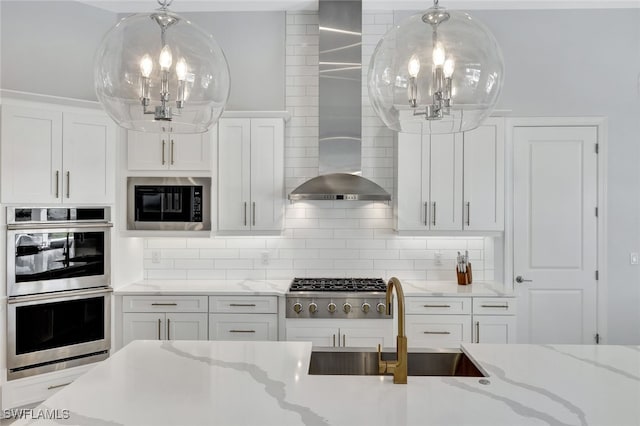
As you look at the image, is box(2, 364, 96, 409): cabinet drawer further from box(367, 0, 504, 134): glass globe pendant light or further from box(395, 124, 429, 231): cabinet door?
box(367, 0, 504, 134): glass globe pendant light

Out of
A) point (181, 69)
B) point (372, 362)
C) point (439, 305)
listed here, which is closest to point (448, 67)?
point (181, 69)

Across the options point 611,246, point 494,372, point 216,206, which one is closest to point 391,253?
point 216,206

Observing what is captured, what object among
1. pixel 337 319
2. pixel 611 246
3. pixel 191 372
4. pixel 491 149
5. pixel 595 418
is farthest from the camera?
pixel 611 246

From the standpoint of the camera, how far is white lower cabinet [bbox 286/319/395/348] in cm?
334

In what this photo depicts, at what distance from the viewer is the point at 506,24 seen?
393cm

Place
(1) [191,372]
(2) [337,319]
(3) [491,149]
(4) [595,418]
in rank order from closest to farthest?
1. (4) [595,418]
2. (1) [191,372]
3. (2) [337,319]
4. (3) [491,149]

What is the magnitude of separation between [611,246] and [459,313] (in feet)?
5.57

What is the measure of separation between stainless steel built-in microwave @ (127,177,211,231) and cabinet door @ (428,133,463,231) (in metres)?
1.96

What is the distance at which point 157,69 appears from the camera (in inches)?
54.0

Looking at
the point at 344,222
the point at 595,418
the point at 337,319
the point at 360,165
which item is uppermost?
the point at 360,165

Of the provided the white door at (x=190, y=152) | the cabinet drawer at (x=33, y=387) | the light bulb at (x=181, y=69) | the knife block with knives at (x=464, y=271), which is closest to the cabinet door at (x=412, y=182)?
the knife block with knives at (x=464, y=271)

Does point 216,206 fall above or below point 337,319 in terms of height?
above

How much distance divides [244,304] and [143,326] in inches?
34.0

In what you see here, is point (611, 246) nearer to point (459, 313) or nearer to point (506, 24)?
point (459, 313)
